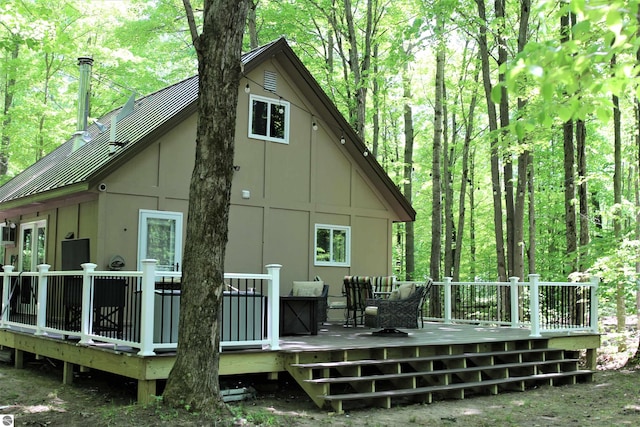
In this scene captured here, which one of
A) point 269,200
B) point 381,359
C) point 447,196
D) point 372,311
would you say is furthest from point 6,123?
point 381,359

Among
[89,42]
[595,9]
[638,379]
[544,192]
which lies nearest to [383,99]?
[544,192]

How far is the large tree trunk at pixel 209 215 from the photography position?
611cm

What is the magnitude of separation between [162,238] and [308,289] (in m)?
2.75

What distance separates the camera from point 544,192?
22672 millimetres

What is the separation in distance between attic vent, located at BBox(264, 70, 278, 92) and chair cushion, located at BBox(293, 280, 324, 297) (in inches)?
157

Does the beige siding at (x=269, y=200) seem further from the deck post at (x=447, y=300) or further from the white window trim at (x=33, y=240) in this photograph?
the deck post at (x=447, y=300)

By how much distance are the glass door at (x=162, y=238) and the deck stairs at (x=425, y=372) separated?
4.00 m

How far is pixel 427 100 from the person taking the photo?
24953 mm

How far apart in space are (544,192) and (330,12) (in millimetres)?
9800

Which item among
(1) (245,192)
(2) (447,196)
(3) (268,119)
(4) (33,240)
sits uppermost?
(3) (268,119)

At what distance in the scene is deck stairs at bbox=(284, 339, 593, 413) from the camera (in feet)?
25.2

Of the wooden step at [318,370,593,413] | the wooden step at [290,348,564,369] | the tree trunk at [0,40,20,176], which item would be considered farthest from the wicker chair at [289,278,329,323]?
the tree trunk at [0,40,20,176]

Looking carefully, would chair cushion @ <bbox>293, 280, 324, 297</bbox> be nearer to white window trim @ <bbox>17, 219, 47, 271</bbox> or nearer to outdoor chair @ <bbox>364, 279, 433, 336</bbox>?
outdoor chair @ <bbox>364, 279, 433, 336</bbox>

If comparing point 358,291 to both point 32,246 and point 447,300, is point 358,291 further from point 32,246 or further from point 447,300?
point 32,246
